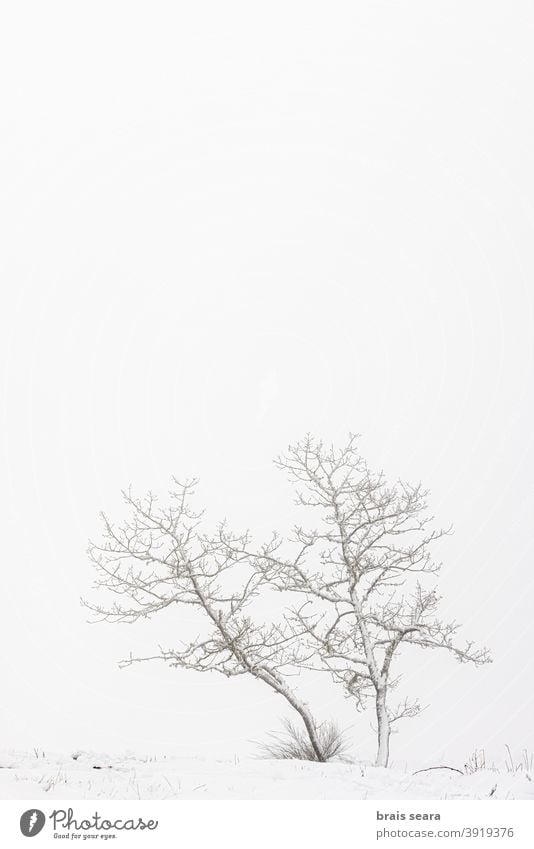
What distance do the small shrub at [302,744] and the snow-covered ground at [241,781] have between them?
129 centimetres

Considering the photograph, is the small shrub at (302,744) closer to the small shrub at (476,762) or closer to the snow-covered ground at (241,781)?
the snow-covered ground at (241,781)

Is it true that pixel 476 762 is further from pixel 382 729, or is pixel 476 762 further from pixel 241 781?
pixel 241 781

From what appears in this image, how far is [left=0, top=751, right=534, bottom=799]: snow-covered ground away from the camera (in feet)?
26.3

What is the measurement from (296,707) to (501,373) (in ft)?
136

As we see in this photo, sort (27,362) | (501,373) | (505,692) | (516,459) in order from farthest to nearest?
(27,362) → (501,373) → (516,459) → (505,692)

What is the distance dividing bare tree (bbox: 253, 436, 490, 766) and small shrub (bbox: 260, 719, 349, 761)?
55cm

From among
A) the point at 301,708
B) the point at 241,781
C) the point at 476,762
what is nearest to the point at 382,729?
the point at 301,708

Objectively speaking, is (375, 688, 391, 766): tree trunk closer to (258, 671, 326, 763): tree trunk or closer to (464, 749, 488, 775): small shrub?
(258, 671, 326, 763): tree trunk

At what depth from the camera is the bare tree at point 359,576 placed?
36.4ft

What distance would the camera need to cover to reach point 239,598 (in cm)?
1106

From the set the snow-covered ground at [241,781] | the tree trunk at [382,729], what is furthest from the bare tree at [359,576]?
the snow-covered ground at [241,781]

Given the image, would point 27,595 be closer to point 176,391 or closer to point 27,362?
point 176,391

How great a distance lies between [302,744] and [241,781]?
2898mm

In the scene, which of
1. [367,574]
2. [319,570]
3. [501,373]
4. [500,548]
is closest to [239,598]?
[319,570]
